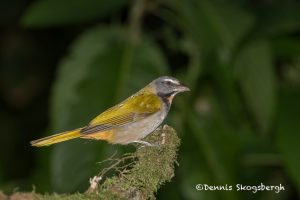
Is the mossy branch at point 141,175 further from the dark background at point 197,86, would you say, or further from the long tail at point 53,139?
the dark background at point 197,86

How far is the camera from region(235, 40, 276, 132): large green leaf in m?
8.14

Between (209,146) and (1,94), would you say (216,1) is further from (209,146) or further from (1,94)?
(1,94)

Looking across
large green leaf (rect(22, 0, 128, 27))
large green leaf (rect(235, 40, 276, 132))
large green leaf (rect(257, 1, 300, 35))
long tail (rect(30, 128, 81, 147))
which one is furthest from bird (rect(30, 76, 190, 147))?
large green leaf (rect(257, 1, 300, 35))

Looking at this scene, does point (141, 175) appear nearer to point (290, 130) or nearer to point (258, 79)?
point (258, 79)

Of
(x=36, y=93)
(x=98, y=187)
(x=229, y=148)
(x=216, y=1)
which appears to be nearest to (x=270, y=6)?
(x=216, y=1)

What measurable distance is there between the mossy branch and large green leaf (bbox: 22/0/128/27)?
293 cm

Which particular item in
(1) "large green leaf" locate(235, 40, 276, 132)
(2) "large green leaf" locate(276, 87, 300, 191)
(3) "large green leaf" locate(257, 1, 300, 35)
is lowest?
(2) "large green leaf" locate(276, 87, 300, 191)

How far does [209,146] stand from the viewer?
820 cm

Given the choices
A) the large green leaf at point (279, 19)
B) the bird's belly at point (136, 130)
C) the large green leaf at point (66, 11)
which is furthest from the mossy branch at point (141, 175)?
the large green leaf at point (279, 19)

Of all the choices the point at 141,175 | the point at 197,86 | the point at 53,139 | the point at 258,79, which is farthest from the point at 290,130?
the point at 141,175

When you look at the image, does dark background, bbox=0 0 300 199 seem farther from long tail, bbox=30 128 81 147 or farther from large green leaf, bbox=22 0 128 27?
long tail, bbox=30 128 81 147

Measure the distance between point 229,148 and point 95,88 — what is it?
1618 mm

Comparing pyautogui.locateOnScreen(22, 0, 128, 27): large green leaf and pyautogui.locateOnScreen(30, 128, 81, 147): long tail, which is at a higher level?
Answer: pyautogui.locateOnScreen(22, 0, 128, 27): large green leaf

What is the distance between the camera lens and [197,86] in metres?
9.05
